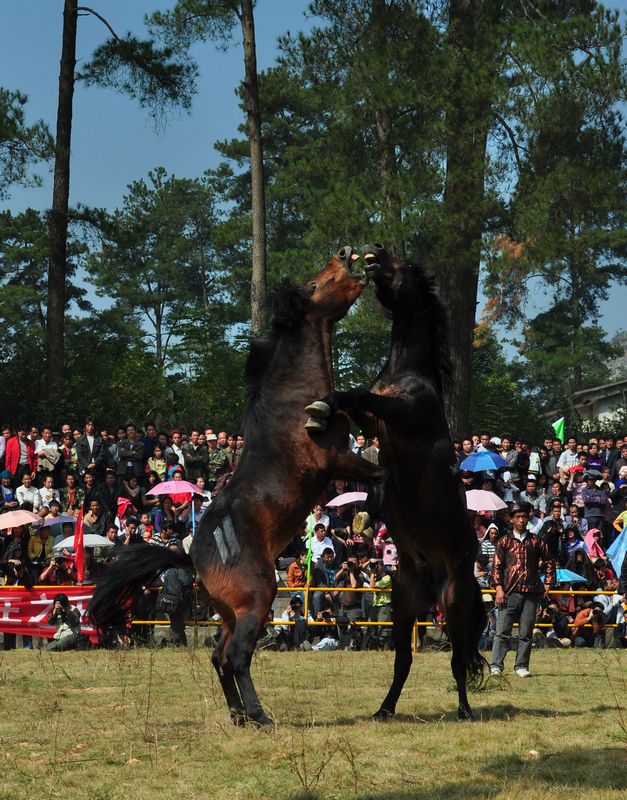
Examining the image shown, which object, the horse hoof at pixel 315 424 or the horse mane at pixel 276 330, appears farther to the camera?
the horse mane at pixel 276 330

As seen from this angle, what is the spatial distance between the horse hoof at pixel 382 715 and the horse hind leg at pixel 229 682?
46.3 inches

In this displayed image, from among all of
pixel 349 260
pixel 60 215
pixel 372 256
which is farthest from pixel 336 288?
pixel 60 215

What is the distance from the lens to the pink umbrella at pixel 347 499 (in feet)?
65.1

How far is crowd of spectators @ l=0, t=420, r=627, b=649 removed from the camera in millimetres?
17375

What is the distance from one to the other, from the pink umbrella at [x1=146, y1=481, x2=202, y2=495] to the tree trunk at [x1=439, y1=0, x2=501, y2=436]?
523 cm

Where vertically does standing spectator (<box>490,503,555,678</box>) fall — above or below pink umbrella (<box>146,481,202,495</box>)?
below

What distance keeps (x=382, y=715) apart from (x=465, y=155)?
14.4 meters

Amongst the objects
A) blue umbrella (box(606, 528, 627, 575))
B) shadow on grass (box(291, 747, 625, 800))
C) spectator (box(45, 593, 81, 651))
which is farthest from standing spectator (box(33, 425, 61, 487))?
shadow on grass (box(291, 747, 625, 800))

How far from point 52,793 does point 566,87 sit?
1765 cm

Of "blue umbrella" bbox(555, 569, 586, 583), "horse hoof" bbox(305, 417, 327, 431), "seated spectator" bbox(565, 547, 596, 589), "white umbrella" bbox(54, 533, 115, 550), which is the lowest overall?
"blue umbrella" bbox(555, 569, 586, 583)

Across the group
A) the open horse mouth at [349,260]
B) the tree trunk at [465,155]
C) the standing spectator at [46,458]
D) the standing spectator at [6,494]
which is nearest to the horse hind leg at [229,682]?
the open horse mouth at [349,260]

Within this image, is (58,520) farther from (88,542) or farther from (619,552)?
(619,552)

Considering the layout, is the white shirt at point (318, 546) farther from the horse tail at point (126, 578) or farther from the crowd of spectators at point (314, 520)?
the horse tail at point (126, 578)

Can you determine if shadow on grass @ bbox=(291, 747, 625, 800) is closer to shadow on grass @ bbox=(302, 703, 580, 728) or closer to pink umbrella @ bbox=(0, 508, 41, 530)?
shadow on grass @ bbox=(302, 703, 580, 728)
